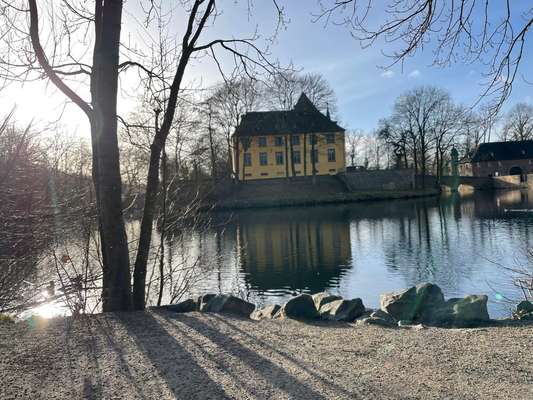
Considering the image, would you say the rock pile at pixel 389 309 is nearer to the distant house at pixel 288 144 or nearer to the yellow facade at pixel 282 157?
the distant house at pixel 288 144

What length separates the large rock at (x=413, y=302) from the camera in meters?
7.35

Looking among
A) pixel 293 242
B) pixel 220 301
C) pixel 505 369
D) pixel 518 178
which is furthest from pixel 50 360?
pixel 518 178

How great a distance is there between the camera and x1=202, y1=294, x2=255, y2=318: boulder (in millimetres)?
6852

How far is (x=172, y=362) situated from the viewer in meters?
4.11

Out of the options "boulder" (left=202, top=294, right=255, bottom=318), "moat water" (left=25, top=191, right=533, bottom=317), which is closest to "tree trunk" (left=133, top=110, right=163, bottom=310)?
"boulder" (left=202, top=294, right=255, bottom=318)

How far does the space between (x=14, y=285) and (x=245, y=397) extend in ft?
14.9

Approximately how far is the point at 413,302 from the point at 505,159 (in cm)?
7038

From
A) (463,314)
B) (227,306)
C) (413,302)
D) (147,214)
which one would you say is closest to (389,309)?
(413,302)

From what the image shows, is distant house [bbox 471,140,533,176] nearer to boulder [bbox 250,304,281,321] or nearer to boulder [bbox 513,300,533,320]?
boulder [bbox 513,300,533,320]

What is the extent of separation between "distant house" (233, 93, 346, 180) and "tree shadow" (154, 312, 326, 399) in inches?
1664

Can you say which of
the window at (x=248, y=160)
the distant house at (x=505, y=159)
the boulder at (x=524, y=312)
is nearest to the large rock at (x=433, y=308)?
the boulder at (x=524, y=312)

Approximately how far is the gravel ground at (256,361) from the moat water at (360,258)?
3.68 meters

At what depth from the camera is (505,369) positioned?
3.79 metres

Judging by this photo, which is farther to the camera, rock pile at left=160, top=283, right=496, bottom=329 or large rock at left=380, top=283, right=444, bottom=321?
large rock at left=380, top=283, right=444, bottom=321
